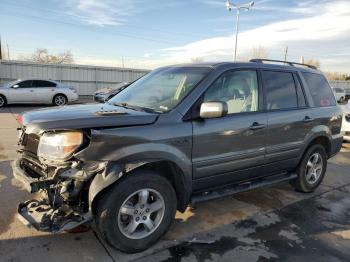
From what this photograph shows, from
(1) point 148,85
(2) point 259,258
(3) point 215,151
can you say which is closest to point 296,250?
(2) point 259,258

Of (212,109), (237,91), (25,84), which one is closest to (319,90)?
Answer: (237,91)

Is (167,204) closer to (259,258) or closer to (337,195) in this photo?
(259,258)

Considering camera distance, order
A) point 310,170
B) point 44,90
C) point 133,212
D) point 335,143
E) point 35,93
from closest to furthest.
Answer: point 133,212
point 310,170
point 335,143
point 35,93
point 44,90

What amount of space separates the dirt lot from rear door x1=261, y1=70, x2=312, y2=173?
0.65 metres

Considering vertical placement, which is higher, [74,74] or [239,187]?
[74,74]

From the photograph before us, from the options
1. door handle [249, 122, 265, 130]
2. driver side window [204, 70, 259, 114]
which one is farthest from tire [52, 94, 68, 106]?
door handle [249, 122, 265, 130]

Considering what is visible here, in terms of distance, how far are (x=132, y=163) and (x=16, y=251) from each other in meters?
1.43

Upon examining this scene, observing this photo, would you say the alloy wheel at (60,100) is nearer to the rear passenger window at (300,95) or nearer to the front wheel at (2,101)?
the front wheel at (2,101)

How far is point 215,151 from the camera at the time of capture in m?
3.89

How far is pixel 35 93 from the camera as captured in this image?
57.6 ft

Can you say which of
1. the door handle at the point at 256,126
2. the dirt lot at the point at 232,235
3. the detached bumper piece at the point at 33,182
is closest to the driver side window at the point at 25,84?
the dirt lot at the point at 232,235

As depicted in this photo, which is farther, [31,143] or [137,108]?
[137,108]

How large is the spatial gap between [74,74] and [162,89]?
70.7 ft

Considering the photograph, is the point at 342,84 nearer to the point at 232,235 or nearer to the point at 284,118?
the point at 284,118
